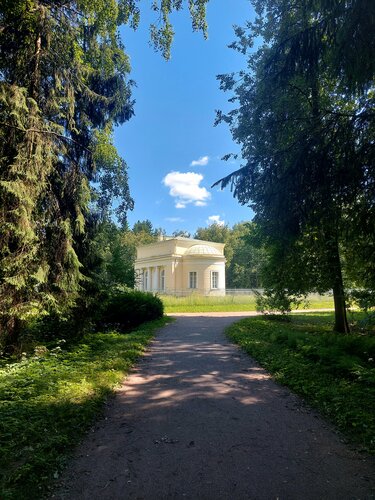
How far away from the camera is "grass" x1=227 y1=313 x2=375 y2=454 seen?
4.19 meters

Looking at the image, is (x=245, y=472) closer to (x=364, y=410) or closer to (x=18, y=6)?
(x=364, y=410)

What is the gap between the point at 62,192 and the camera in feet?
27.6

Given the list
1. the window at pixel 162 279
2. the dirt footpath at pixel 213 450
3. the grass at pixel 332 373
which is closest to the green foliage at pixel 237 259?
the window at pixel 162 279

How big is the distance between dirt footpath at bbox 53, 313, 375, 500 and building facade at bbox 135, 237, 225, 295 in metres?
29.6

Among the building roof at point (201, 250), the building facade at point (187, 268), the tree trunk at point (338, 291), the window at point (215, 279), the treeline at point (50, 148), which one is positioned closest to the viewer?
the treeline at point (50, 148)

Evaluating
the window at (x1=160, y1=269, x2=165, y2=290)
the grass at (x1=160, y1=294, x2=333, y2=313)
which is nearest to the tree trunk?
the grass at (x1=160, y1=294, x2=333, y2=313)

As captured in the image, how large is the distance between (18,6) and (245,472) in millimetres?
7423

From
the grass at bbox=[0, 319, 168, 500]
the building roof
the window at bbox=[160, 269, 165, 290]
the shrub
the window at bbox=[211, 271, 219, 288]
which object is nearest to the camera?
the grass at bbox=[0, 319, 168, 500]

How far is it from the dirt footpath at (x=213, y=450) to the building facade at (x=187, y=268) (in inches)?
1166

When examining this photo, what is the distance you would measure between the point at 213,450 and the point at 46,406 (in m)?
2.28

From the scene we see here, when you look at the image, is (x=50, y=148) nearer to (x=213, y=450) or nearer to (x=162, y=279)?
(x=213, y=450)

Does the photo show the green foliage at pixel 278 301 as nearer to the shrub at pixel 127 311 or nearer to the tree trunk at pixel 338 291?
the tree trunk at pixel 338 291

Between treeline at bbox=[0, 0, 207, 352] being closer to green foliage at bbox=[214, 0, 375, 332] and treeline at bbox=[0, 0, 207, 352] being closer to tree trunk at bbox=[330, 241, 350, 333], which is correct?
green foliage at bbox=[214, 0, 375, 332]

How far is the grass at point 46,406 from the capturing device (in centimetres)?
304
